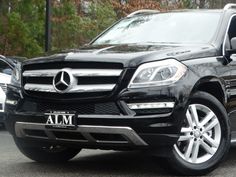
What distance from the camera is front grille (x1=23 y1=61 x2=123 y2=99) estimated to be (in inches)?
233

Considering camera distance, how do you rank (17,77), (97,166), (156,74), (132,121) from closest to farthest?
(132,121) < (156,74) < (17,77) < (97,166)

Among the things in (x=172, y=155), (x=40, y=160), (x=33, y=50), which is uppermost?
(x=172, y=155)

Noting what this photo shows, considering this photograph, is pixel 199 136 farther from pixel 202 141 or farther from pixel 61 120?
pixel 61 120

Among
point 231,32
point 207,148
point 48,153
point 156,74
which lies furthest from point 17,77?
point 231,32

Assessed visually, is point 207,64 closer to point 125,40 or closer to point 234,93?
point 234,93

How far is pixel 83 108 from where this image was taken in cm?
596

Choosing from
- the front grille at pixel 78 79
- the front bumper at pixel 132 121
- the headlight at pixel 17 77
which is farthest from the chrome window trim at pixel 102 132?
the headlight at pixel 17 77

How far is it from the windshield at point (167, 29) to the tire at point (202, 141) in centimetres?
94

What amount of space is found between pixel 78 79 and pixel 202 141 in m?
1.36

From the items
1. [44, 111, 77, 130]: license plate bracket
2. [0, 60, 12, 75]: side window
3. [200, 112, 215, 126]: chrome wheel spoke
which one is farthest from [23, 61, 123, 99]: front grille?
[0, 60, 12, 75]: side window

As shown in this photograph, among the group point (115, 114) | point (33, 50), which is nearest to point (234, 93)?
point (115, 114)

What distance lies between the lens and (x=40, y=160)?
7105 millimetres

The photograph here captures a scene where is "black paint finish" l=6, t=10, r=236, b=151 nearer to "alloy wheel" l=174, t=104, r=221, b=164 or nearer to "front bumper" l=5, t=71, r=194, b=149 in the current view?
"front bumper" l=5, t=71, r=194, b=149

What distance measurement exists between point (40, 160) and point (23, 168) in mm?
374
